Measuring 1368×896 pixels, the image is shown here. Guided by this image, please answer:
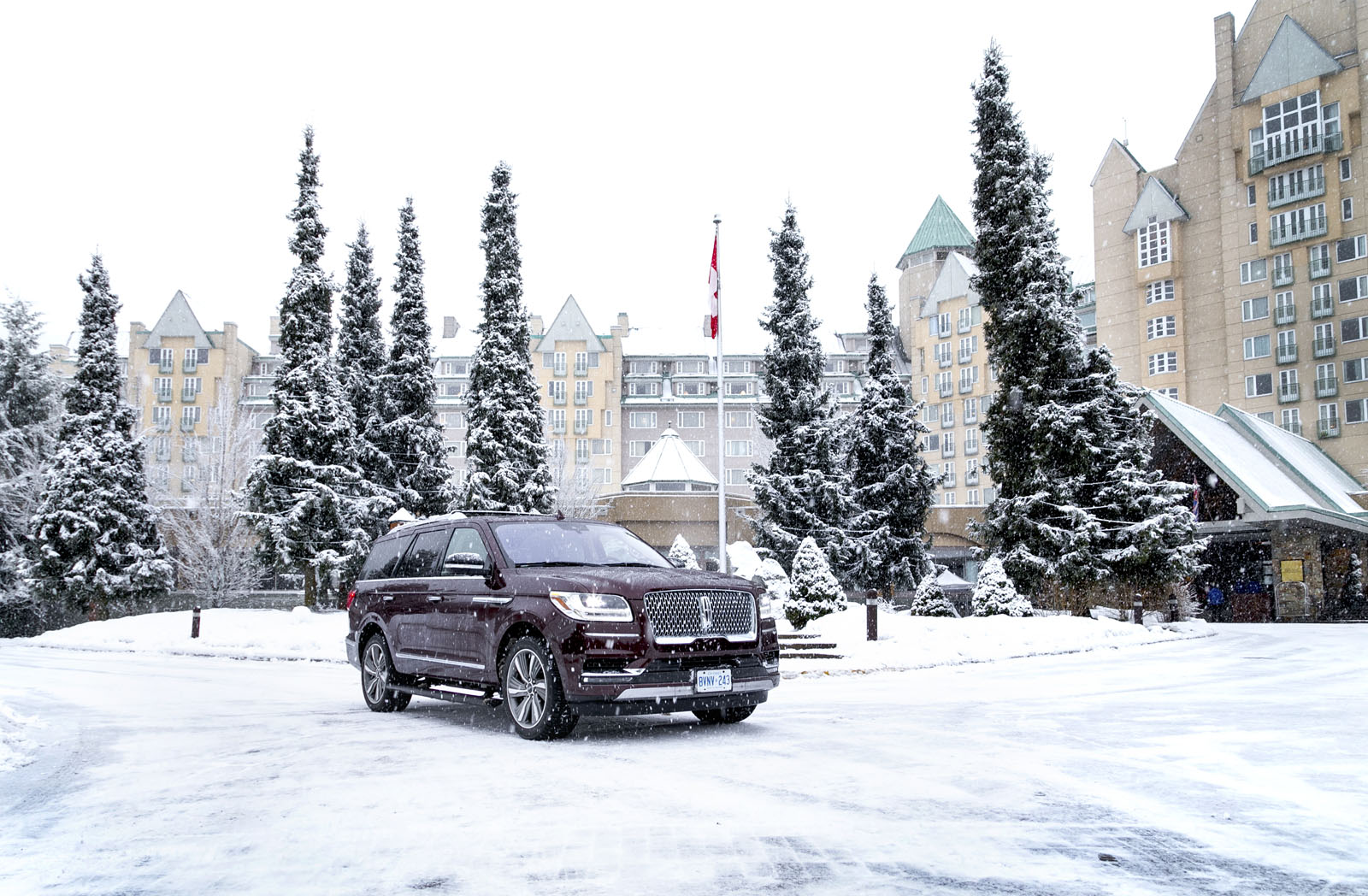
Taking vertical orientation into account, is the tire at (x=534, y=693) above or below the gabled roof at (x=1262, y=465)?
below

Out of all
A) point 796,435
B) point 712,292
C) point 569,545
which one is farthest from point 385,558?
point 796,435

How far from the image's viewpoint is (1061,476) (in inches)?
1155

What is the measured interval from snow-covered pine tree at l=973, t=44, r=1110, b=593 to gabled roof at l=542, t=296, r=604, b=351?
56.9 m

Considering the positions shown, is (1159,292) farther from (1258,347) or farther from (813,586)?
(813,586)

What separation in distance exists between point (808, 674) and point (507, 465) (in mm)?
21989

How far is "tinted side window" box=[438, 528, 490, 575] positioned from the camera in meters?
9.78

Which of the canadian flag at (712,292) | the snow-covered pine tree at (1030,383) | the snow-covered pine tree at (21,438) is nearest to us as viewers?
the canadian flag at (712,292)

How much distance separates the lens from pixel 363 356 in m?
41.2

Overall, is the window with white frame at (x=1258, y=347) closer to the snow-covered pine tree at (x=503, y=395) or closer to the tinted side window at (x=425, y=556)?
the snow-covered pine tree at (x=503, y=395)

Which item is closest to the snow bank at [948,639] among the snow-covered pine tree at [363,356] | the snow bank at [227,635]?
the snow bank at [227,635]

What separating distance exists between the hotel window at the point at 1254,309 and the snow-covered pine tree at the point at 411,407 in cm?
4191

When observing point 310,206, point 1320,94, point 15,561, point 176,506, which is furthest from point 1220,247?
point 15,561

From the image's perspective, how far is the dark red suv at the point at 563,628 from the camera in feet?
27.1

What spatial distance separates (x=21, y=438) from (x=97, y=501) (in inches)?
335
